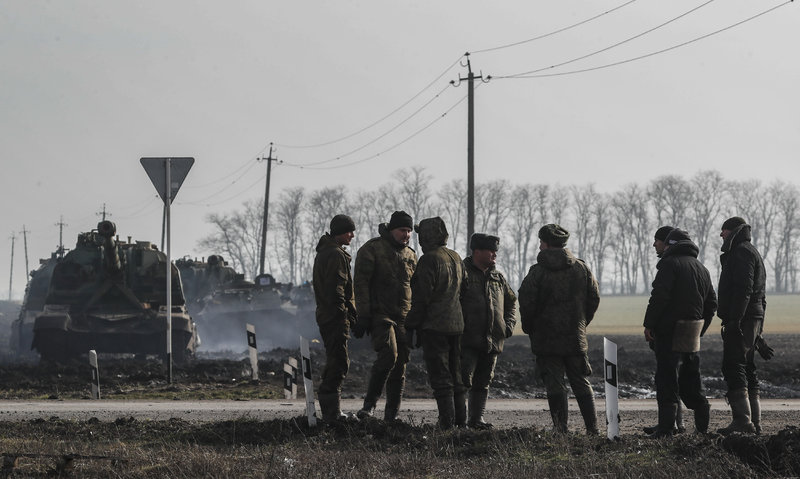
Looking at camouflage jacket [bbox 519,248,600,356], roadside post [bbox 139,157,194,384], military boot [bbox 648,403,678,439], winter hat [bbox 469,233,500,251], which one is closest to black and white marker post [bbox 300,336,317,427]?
winter hat [bbox 469,233,500,251]

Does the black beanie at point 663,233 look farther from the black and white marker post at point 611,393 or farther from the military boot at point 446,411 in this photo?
the military boot at point 446,411

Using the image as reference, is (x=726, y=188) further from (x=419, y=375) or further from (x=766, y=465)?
(x=766, y=465)

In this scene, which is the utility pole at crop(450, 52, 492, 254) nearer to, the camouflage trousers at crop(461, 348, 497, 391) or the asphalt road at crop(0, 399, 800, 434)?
the asphalt road at crop(0, 399, 800, 434)

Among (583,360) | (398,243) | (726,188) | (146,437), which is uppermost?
(726,188)

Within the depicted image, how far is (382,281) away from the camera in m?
10.8

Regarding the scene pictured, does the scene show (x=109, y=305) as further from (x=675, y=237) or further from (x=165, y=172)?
(x=675, y=237)

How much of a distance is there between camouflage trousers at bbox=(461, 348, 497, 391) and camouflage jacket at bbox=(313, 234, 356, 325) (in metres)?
1.11

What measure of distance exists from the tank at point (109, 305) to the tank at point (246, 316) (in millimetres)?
11725

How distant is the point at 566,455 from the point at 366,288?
2.77 m

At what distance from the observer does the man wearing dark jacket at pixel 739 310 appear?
34.2 feet

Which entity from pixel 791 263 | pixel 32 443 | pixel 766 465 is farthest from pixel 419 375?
pixel 791 263

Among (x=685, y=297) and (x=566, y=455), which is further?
(x=685, y=297)

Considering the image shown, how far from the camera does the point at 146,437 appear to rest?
1038 cm

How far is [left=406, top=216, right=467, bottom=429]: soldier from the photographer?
34.4 feet
